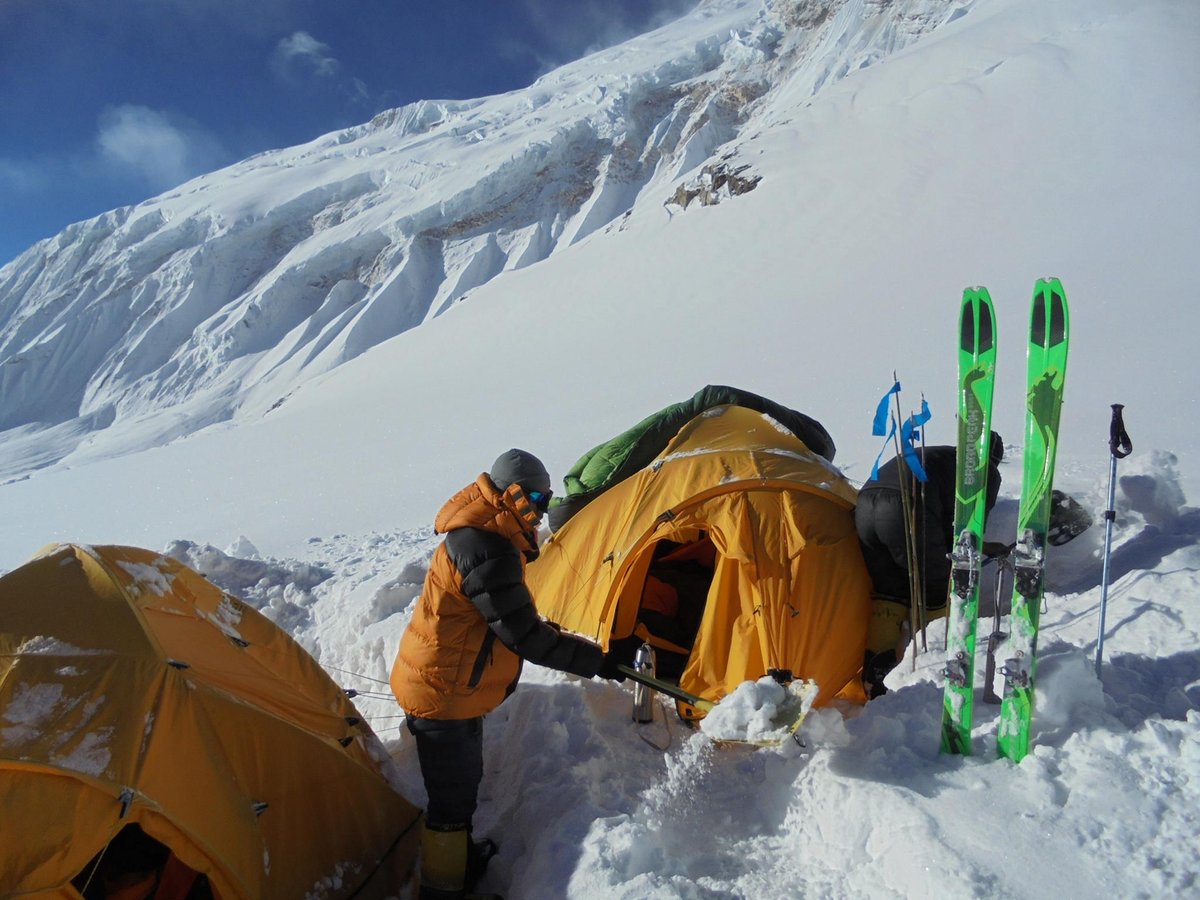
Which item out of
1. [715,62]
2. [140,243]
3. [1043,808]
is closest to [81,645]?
[1043,808]

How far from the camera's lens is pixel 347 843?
2961mm

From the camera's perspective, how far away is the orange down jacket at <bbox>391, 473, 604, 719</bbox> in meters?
2.71

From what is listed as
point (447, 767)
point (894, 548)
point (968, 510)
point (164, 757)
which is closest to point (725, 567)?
point (894, 548)

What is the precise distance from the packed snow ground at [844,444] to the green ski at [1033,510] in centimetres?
12

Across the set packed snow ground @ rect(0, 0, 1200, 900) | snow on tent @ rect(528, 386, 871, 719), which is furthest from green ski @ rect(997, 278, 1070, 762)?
snow on tent @ rect(528, 386, 871, 719)

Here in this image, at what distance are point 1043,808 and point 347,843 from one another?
2433 millimetres

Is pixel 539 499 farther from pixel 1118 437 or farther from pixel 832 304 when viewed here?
pixel 832 304

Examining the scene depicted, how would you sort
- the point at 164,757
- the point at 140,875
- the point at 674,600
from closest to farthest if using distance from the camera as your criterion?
1. the point at 164,757
2. the point at 140,875
3. the point at 674,600

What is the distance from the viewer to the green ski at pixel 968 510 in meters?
2.53

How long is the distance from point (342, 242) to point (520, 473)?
2056 inches

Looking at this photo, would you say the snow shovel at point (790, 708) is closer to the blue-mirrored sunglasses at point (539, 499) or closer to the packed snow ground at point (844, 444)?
the packed snow ground at point (844, 444)

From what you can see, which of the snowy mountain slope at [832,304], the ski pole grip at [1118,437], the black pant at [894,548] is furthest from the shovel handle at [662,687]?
the snowy mountain slope at [832,304]

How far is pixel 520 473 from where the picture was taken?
2842 mm

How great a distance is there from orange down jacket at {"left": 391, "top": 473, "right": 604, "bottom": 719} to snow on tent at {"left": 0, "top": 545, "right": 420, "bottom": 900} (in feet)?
1.76
